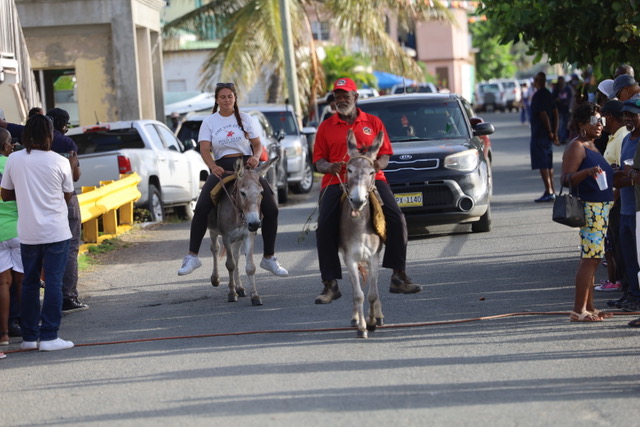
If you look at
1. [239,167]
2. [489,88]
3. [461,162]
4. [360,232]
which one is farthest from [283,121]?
[489,88]

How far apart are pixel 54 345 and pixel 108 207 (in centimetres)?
709

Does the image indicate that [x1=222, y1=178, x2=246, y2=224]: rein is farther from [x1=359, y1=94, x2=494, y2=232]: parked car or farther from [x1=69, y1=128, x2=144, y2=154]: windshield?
[x1=69, y1=128, x2=144, y2=154]: windshield

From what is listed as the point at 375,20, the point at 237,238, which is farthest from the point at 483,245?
the point at 375,20

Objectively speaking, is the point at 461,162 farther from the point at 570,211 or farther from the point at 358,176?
the point at 358,176

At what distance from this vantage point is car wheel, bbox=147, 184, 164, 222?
19859mm

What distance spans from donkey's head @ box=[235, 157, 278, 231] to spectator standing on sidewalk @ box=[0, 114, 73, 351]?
200 cm

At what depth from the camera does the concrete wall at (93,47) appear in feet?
84.4

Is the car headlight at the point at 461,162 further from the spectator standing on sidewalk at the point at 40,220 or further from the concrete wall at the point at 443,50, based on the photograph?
the concrete wall at the point at 443,50

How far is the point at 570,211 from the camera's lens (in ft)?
30.7

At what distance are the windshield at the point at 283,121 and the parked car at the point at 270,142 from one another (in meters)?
1.54

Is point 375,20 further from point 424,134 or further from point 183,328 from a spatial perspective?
point 183,328

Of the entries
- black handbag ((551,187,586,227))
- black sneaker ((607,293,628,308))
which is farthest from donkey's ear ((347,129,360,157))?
black sneaker ((607,293,628,308))

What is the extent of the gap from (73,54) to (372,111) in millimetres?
11502

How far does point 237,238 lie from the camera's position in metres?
11.8
